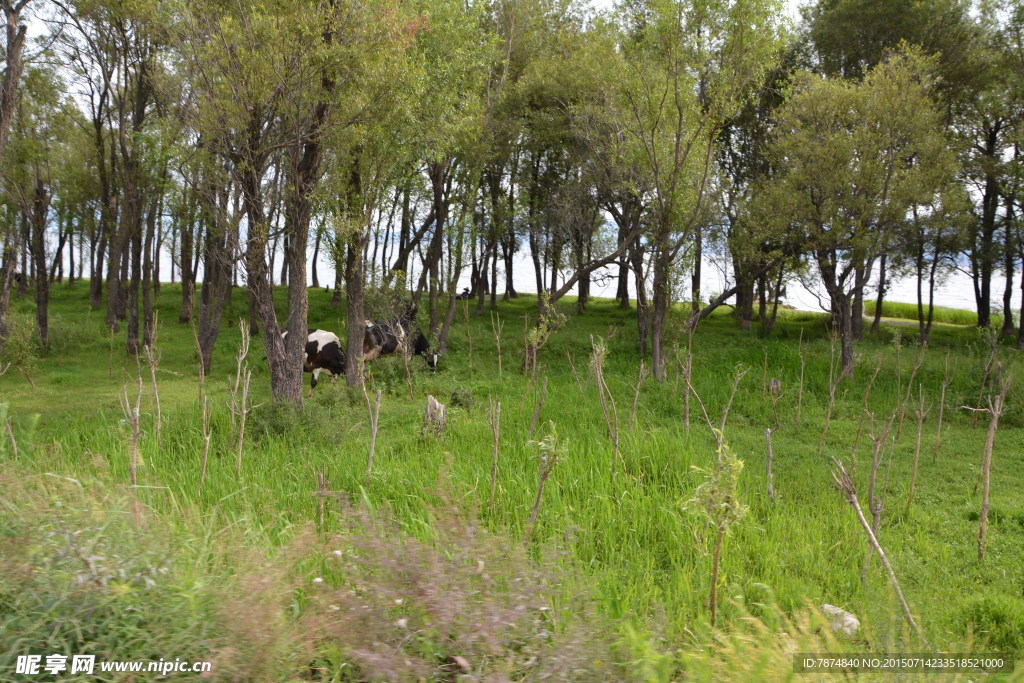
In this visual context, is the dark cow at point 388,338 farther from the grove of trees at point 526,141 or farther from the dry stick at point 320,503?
the dry stick at point 320,503

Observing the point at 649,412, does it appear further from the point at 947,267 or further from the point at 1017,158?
the point at 947,267

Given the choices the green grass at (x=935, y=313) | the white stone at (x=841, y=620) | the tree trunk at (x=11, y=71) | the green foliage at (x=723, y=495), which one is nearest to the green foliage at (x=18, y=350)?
the tree trunk at (x=11, y=71)

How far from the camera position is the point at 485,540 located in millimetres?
4484

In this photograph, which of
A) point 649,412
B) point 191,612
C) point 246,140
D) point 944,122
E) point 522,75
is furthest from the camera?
point 944,122

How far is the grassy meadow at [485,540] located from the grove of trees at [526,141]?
3155mm

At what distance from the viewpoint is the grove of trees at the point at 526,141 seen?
10.8 meters

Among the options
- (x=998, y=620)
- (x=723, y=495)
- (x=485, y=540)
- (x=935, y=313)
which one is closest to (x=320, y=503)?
(x=485, y=540)

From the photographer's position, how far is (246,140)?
1047cm

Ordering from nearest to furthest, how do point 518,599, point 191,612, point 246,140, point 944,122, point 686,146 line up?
point 191,612, point 518,599, point 246,140, point 686,146, point 944,122

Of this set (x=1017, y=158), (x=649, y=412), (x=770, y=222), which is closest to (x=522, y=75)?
(x=770, y=222)

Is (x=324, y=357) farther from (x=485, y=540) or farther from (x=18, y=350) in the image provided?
(x=485, y=540)

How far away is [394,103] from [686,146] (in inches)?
251

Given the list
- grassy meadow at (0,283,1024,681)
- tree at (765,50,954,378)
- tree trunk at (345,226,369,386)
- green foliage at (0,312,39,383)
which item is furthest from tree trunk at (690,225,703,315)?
green foliage at (0,312,39,383)

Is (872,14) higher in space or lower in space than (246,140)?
higher
